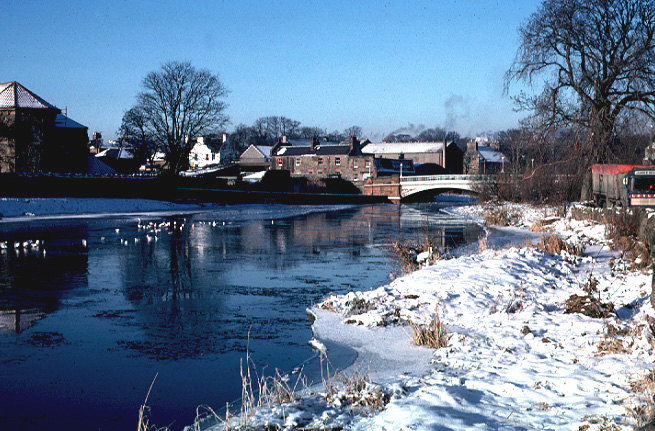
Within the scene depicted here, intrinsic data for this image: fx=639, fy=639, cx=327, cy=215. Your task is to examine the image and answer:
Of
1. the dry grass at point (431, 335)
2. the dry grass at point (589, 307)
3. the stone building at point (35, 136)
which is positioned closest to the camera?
the dry grass at point (431, 335)

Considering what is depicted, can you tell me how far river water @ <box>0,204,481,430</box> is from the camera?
708 centimetres

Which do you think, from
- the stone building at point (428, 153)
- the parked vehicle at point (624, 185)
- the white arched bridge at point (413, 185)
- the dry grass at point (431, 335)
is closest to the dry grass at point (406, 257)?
the dry grass at point (431, 335)

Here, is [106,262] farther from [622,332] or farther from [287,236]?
[622,332]

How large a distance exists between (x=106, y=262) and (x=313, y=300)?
29.5ft

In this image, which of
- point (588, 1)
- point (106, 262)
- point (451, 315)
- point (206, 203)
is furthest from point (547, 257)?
point (206, 203)

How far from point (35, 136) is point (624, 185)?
170ft

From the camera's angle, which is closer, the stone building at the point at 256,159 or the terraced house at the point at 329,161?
the terraced house at the point at 329,161

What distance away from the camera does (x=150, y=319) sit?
437 inches

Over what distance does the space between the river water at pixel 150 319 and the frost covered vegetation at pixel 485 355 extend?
2.91 ft

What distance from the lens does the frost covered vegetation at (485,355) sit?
5.89 metres

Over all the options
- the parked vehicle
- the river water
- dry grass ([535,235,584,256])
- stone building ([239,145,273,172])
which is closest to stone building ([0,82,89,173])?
the river water

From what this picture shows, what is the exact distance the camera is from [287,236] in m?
29.1

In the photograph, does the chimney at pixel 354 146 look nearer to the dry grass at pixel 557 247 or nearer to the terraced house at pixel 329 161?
the terraced house at pixel 329 161

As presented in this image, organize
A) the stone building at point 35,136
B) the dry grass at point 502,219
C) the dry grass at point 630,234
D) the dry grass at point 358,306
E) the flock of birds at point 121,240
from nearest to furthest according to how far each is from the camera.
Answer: the dry grass at point 358,306, the dry grass at point 630,234, the flock of birds at point 121,240, the dry grass at point 502,219, the stone building at point 35,136
